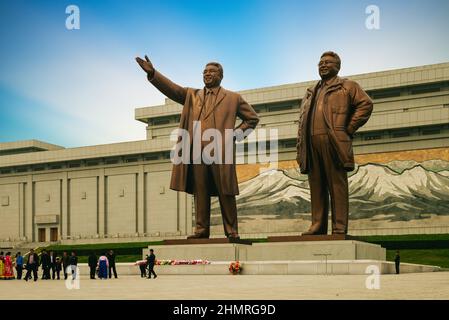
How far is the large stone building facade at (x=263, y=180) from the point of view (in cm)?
3959

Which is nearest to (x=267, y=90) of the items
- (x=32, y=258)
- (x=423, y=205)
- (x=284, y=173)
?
(x=284, y=173)

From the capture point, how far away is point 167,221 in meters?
48.0

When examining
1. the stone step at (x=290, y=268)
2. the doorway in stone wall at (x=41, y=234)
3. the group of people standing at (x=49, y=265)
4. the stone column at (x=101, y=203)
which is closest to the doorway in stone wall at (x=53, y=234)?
the doorway in stone wall at (x=41, y=234)

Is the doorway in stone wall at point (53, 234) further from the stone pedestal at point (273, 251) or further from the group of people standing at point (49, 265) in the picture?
the stone pedestal at point (273, 251)

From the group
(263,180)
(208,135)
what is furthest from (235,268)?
(263,180)

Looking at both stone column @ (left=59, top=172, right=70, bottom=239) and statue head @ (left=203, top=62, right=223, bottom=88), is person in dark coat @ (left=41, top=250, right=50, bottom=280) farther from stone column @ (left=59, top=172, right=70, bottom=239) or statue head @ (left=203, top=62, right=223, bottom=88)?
stone column @ (left=59, top=172, right=70, bottom=239)

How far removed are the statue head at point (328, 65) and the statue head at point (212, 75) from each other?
113 inches

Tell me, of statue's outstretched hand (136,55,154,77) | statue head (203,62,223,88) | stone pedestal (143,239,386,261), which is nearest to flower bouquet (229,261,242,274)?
stone pedestal (143,239,386,261)

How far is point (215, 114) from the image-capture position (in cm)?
1908

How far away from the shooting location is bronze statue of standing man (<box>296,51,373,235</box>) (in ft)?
57.7
